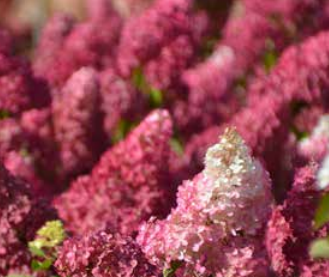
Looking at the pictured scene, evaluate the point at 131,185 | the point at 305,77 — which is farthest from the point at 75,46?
the point at 131,185

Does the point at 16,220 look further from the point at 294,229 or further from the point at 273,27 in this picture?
the point at 273,27

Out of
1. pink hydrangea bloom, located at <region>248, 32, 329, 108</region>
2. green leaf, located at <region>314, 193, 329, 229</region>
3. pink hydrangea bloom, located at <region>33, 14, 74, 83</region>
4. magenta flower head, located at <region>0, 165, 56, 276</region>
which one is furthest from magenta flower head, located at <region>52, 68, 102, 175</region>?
Answer: green leaf, located at <region>314, 193, 329, 229</region>

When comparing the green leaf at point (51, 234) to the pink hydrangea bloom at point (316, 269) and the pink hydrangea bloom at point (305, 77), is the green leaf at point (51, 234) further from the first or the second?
the pink hydrangea bloom at point (305, 77)

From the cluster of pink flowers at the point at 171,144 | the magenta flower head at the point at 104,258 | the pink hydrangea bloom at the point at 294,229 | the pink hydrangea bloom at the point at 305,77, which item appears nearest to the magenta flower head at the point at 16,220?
the cluster of pink flowers at the point at 171,144

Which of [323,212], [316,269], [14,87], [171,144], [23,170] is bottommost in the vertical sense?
[323,212]

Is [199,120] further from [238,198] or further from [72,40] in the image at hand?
[238,198]

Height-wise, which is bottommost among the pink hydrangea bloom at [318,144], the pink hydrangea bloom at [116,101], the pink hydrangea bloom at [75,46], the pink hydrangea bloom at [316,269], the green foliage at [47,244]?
the pink hydrangea bloom at [316,269]

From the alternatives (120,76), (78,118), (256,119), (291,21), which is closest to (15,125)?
(78,118)
